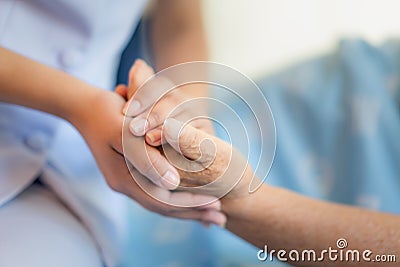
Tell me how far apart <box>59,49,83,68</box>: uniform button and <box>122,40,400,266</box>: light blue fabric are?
199 millimetres

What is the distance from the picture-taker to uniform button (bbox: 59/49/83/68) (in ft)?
2.01

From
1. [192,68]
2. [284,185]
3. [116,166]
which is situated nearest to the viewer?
[116,166]

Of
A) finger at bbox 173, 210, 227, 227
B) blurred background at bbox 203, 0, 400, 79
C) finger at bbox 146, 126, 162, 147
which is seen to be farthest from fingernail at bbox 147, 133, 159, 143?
blurred background at bbox 203, 0, 400, 79

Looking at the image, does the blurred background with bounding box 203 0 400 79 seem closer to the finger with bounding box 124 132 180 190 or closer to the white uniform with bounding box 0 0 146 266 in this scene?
the white uniform with bounding box 0 0 146 266

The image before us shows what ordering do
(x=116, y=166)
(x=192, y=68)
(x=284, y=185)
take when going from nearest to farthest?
(x=116, y=166) < (x=192, y=68) < (x=284, y=185)

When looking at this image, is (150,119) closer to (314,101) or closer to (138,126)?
(138,126)

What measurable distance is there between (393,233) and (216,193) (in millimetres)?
Result: 186

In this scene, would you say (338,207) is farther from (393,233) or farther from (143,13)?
(143,13)

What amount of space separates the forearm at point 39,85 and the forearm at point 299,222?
0.18m

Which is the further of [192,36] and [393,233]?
[192,36]

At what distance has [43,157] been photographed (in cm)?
60

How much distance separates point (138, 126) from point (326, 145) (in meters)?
0.35

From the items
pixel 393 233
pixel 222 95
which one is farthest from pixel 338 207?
pixel 222 95
